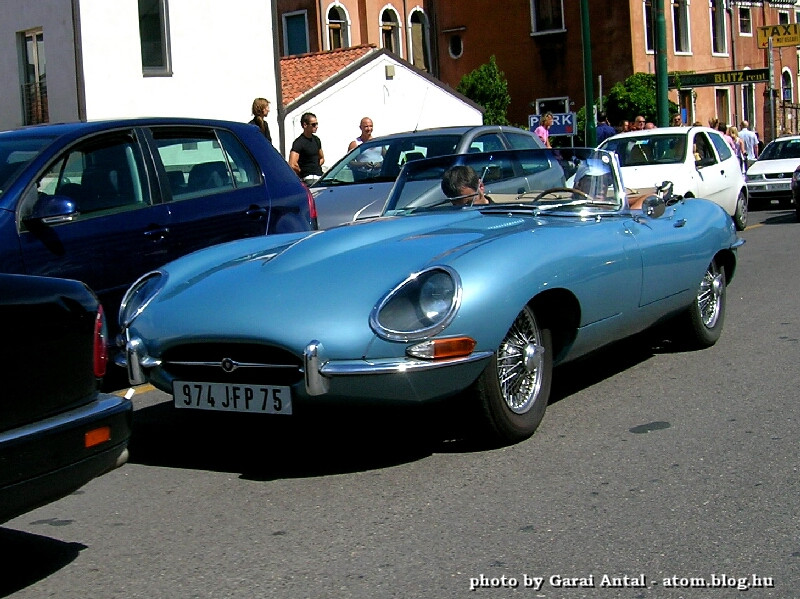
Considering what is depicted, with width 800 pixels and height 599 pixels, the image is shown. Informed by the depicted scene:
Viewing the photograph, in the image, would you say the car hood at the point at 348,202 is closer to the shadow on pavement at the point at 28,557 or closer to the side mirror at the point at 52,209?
the side mirror at the point at 52,209

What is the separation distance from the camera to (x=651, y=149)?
16734 mm

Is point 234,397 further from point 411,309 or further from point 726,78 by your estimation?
point 726,78

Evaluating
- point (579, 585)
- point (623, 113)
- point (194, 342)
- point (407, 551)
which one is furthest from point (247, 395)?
point (623, 113)

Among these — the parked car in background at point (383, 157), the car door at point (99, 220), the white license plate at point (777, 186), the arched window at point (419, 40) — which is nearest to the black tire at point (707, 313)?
the car door at point (99, 220)

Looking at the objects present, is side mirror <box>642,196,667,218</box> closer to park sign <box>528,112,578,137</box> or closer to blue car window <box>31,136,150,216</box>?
blue car window <box>31,136,150,216</box>

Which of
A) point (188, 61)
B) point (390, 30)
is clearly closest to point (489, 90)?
point (390, 30)

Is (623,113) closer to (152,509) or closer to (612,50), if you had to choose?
(612,50)

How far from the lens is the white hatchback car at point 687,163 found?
1600cm

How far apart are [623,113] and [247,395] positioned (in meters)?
34.0

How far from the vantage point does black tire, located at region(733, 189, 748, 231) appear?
17453 mm

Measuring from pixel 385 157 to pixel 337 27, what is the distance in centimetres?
2925

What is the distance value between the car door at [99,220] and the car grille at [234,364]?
5.57ft

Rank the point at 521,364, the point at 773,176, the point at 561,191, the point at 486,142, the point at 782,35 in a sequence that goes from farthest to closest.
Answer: the point at 782,35 < the point at 773,176 < the point at 486,142 < the point at 561,191 < the point at 521,364

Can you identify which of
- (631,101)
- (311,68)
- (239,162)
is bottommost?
(239,162)
